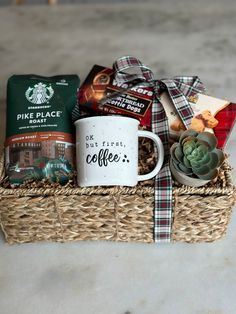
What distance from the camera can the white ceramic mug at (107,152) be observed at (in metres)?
0.82

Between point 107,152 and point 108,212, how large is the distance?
0.11 meters

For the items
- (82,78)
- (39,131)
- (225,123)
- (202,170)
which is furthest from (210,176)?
(82,78)

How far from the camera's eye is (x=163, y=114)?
93 centimetres

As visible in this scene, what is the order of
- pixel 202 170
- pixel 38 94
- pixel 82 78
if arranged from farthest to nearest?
pixel 82 78
pixel 38 94
pixel 202 170

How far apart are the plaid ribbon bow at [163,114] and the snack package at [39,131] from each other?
128 mm

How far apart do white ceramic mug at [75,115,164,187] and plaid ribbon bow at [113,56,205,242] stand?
4 centimetres

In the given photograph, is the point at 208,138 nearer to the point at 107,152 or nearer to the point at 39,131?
the point at 107,152

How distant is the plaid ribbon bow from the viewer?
83 centimetres

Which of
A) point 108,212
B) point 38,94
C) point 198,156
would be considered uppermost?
point 38,94

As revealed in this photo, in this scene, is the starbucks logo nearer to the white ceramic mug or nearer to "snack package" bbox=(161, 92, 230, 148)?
the white ceramic mug

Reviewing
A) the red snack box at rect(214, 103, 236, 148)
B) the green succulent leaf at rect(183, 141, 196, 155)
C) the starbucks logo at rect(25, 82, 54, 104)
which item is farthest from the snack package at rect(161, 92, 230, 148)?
the starbucks logo at rect(25, 82, 54, 104)
